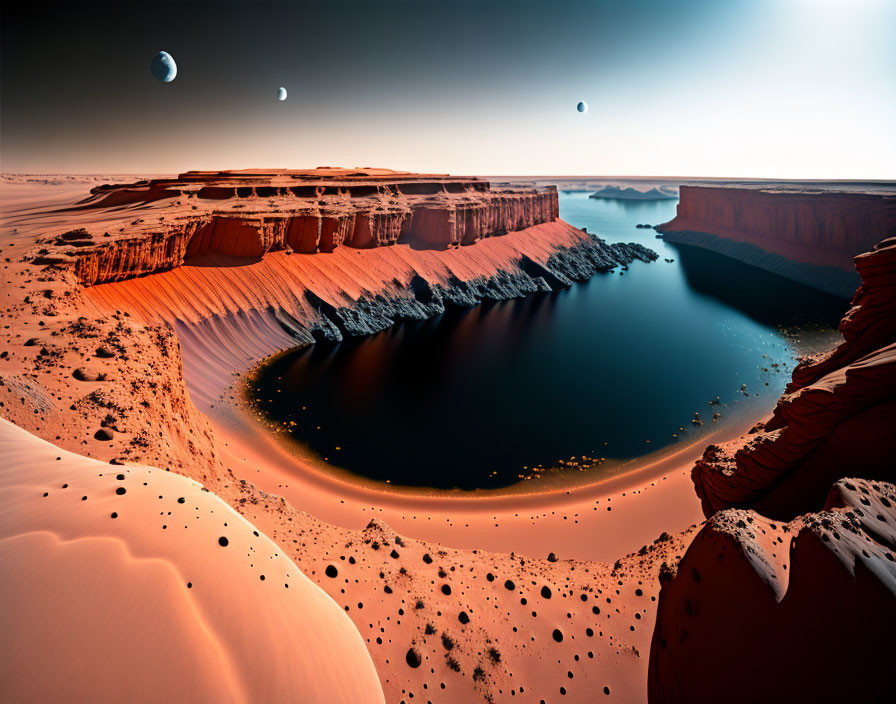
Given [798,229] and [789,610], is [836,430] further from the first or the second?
[798,229]

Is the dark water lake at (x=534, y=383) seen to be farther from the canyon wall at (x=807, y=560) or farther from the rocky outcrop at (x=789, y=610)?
the rocky outcrop at (x=789, y=610)

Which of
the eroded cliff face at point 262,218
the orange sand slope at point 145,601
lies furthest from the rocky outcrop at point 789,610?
the eroded cliff face at point 262,218

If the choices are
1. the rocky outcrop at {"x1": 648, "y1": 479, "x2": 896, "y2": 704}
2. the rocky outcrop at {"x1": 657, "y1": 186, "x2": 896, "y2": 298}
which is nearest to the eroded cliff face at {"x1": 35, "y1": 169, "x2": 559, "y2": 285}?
the rocky outcrop at {"x1": 648, "y1": 479, "x2": 896, "y2": 704}

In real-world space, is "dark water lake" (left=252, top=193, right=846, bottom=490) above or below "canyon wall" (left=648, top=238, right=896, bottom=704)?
below

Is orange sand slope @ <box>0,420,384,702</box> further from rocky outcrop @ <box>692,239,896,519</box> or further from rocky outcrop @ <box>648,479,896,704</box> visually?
rocky outcrop @ <box>692,239,896,519</box>

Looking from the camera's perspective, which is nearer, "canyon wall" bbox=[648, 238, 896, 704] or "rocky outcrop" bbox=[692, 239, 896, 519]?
"canyon wall" bbox=[648, 238, 896, 704]

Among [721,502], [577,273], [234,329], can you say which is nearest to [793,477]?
[721,502]
